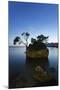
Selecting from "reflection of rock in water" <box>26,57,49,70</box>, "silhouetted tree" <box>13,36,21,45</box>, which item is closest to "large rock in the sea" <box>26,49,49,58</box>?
"reflection of rock in water" <box>26,57,49,70</box>

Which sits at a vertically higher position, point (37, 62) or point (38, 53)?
point (38, 53)

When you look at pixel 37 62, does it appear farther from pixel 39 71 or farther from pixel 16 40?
pixel 16 40

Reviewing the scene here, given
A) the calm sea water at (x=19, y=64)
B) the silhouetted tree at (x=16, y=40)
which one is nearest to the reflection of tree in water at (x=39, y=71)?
the calm sea water at (x=19, y=64)

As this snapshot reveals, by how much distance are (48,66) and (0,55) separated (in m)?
0.60

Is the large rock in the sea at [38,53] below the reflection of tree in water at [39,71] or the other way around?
the other way around

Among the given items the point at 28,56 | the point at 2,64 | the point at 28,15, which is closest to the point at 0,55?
the point at 2,64

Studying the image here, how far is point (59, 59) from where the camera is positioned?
2615 millimetres

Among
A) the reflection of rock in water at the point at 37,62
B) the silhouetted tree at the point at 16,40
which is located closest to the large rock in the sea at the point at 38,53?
the reflection of rock in water at the point at 37,62

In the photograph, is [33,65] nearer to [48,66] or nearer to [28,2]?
[48,66]

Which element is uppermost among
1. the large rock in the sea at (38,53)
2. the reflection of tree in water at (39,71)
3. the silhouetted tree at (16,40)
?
the silhouetted tree at (16,40)

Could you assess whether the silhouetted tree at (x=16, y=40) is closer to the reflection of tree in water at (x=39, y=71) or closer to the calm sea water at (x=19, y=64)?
the calm sea water at (x=19, y=64)

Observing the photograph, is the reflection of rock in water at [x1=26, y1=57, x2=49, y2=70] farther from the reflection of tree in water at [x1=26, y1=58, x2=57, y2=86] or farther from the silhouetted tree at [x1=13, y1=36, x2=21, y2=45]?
the silhouetted tree at [x1=13, y1=36, x2=21, y2=45]

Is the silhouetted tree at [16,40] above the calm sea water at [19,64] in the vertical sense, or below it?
above

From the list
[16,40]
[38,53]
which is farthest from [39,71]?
[16,40]
